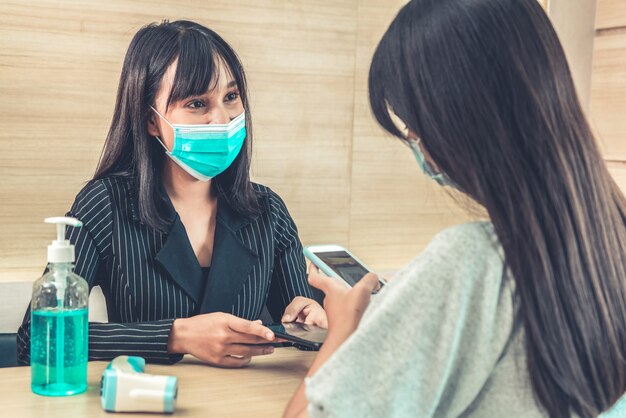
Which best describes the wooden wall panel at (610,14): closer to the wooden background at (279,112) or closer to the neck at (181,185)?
the wooden background at (279,112)

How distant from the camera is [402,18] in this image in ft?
3.10

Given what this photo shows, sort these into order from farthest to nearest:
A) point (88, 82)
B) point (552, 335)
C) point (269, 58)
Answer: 1. point (269, 58)
2. point (88, 82)
3. point (552, 335)

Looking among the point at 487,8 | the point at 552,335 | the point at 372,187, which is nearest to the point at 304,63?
the point at 372,187

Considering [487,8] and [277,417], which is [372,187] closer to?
[277,417]

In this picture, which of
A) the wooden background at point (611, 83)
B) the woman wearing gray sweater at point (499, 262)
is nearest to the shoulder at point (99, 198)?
the woman wearing gray sweater at point (499, 262)

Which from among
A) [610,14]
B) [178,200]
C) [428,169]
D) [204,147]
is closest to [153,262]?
[178,200]

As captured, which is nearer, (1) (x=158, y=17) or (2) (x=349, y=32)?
(1) (x=158, y=17)

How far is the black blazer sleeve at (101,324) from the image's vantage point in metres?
1.50

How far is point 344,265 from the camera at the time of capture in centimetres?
151

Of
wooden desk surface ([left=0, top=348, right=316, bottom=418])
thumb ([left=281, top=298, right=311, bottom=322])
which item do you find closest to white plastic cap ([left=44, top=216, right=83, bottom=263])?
wooden desk surface ([left=0, top=348, right=316, bottom=418])

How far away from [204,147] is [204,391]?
2.18ft

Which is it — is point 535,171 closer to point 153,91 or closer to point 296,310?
point 296,310

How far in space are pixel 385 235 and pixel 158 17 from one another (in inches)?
43.6

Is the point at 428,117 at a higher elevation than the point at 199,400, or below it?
higher
